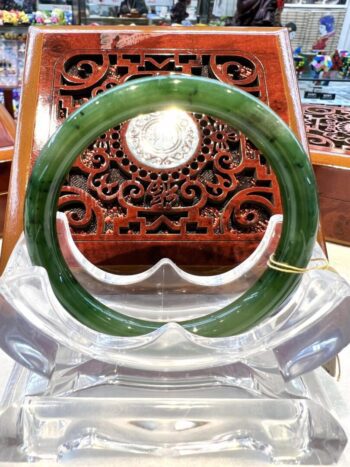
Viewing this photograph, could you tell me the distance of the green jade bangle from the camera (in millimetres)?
480

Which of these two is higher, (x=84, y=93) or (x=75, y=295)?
(x=84, y=93)

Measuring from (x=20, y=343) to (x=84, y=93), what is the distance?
1.58 feet

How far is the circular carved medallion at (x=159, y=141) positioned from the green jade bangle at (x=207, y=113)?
0.90 ft

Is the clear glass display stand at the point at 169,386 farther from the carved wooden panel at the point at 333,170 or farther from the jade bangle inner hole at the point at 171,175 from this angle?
the carved wooden panel at the point at 333,170

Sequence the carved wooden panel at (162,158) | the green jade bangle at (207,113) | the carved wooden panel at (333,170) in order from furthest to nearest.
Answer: the carved wooden panel at (333,170) < the carved wooden panel at (162,158) < the green jade bangle at (207,113)

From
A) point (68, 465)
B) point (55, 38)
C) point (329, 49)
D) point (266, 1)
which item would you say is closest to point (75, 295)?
point (68, 465)

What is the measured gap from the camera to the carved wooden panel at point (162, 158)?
A: 0.77 meters

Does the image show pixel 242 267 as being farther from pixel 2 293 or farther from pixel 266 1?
pixel 266 1

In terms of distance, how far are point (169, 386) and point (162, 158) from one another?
0.41m

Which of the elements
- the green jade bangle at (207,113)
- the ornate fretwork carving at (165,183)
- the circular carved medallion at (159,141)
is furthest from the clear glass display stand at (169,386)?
the circular carved medallion at (159,141)

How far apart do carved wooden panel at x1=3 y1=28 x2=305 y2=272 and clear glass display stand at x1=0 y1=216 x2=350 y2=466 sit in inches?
8.6

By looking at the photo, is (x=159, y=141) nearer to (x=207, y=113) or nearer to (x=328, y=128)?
(x=207, y=113)

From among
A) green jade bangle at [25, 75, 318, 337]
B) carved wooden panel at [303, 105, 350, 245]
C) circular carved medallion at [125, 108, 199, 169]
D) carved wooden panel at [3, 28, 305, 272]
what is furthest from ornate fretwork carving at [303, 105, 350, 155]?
green jade bangle at [25, 75, 318, 337]

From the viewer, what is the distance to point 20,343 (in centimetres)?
52
